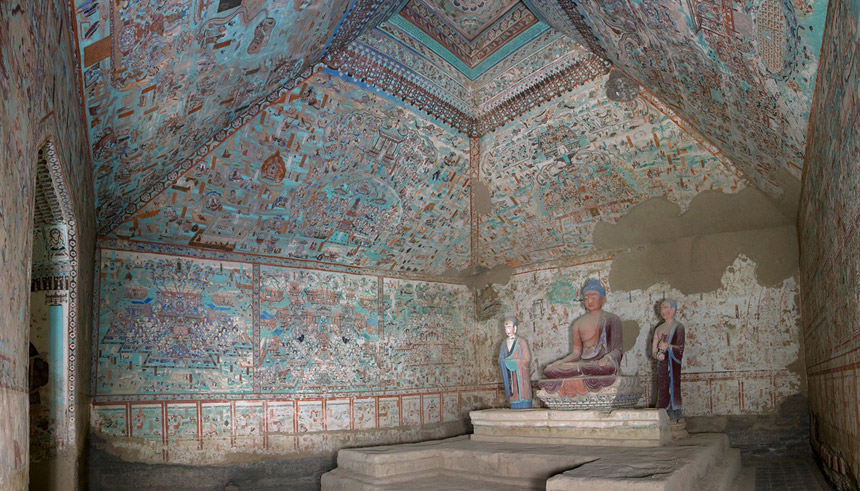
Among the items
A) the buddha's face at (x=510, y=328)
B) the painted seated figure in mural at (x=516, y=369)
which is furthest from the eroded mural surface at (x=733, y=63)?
the painted seated figure in mural at (x=516, y=369)

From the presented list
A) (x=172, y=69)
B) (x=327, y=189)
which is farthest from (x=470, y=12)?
(x=172, y=69)

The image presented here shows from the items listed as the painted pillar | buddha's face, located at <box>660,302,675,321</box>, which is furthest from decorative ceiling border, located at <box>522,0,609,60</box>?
the painted pillar

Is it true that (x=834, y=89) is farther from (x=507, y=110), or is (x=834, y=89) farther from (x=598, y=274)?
(x=598, y=274)

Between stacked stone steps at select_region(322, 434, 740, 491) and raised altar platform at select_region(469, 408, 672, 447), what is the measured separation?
0.69 feet

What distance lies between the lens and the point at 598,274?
10.4m

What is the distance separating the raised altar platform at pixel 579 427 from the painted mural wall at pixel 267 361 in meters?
2.25

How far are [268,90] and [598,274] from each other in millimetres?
5951

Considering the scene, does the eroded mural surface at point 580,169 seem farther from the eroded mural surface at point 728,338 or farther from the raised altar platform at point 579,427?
the raised altar platform at point 579,427

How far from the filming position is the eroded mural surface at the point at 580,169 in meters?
8.66

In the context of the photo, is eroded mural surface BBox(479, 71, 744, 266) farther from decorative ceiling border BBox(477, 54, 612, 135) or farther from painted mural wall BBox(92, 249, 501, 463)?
painted mural wall BBox(92, 249, 501, 463)

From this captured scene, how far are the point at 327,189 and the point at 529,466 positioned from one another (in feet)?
15.4

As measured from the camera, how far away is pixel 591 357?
867 centimetres

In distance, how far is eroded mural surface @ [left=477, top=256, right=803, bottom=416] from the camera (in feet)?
28.2

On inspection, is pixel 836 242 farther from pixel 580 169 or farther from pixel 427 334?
pixel 427 334
